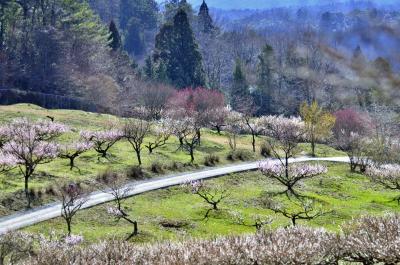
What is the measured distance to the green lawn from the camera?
109 ft

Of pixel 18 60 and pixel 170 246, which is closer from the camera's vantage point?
pixel 170 246

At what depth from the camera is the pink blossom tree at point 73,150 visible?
4953cm

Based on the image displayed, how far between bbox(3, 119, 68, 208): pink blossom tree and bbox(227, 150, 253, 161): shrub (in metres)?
19.1

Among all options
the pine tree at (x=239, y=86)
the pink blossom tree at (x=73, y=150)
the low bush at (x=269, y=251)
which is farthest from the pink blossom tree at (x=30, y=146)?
the pine tree at (x=239, y=86)

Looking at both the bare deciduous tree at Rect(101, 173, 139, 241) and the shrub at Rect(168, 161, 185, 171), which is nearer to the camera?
the bare deciduous tree at Rect(101, 173, 139, 241)

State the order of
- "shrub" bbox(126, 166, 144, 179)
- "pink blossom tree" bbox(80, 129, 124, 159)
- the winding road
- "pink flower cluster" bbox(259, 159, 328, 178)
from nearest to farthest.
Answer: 1. the winding road
2. "pink flower cluster" bbox(259, 159, 328, 178)
3. "shrub" bbox(126, 166, 144, 179)
4. "pink blossom tree" bbox(80, 129, 124, 159)

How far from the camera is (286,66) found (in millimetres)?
106438

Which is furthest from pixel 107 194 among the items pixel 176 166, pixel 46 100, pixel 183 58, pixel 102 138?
pixel 183 58

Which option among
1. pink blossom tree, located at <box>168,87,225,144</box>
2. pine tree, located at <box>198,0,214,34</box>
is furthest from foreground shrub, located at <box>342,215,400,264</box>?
pine tree, located at <box>198,0,214,34</box>

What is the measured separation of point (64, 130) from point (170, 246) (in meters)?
48.2

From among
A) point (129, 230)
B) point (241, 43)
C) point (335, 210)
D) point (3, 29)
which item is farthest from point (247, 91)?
point (129, 230)

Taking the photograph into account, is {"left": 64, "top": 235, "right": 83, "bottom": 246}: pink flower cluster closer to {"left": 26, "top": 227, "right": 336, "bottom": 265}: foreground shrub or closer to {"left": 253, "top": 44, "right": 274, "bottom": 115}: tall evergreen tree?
{"left": 26, "top": 227, "right": 336, "bottom": 265}: foreground shrub

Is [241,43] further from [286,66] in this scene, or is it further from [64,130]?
[64,130]

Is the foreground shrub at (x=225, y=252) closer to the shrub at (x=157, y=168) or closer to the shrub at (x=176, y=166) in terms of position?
the shrub at (x=157, y=168)
